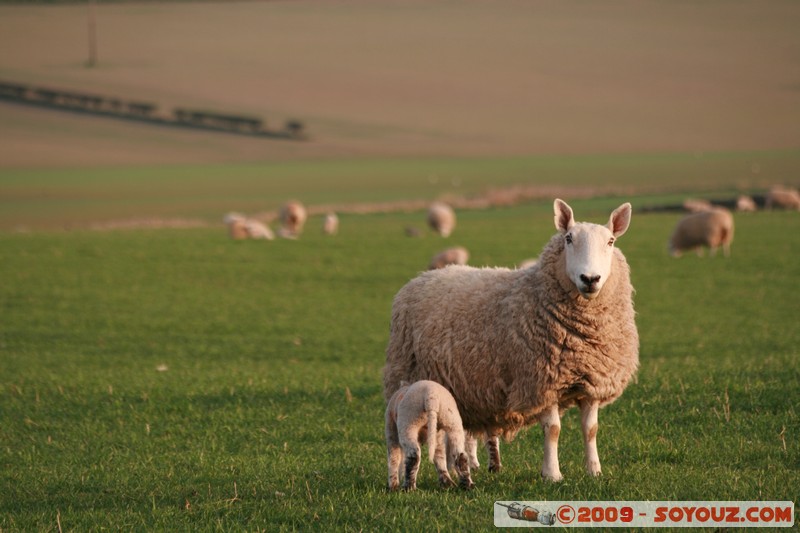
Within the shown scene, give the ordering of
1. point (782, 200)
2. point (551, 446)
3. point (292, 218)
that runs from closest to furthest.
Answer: point (551, 446) < point (292, 218) < point (782, 200)

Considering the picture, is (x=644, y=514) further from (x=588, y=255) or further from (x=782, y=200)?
(x=782, y=200)

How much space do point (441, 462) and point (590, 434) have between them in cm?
116

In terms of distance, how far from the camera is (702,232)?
3039cm

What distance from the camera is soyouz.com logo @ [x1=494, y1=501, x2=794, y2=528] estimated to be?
624cm

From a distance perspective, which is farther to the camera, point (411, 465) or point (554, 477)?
point (554, 477)

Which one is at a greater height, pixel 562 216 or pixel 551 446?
pixel 562 216

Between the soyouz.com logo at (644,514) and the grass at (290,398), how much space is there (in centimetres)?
22

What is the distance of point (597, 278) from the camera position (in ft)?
24.0

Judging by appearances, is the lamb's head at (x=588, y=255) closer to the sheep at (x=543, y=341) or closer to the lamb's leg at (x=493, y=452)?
the sheep at (x=543, y=341)

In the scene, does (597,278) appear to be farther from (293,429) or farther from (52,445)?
(52,445)

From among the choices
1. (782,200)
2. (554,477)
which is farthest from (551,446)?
(782,200)

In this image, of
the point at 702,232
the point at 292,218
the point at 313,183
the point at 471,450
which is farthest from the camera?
the point at 313,183

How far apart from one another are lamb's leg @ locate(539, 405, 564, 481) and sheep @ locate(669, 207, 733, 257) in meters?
23.8

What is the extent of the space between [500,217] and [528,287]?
37.3 m
